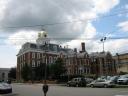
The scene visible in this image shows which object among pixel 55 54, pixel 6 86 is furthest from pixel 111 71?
pixel 6 86

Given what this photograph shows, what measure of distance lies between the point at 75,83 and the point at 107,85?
34.0 feet

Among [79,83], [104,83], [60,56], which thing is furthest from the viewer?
[60,56]

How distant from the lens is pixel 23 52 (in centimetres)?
13500

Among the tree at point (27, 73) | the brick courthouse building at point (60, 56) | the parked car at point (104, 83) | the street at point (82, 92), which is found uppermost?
the brick courthouse building at point (60, 56)

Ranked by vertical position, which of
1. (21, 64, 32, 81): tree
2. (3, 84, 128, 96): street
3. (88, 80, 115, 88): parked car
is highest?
(21, 64, 32, 81): tree

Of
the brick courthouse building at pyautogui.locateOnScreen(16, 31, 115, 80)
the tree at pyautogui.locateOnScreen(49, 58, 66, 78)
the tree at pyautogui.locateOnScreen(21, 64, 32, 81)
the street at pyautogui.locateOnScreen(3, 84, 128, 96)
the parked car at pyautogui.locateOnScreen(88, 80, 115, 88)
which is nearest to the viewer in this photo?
the street at pyautogui.locateOnScreen(3, 84, 128, 96)

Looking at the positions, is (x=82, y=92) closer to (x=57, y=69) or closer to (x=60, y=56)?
(x=57, y=69)

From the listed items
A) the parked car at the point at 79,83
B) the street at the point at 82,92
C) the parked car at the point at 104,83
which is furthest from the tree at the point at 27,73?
the street at the point at 82,92

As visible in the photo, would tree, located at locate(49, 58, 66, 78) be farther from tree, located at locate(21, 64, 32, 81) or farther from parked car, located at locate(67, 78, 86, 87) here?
parked car, located at locate(67, 78, 86, 87)

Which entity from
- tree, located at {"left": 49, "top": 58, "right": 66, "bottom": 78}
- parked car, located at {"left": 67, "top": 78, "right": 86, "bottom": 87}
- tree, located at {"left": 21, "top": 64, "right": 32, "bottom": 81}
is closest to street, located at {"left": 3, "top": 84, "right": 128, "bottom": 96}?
parked car, located at {"left": 67, "top": 78, "right": 86, "bottom": 87}

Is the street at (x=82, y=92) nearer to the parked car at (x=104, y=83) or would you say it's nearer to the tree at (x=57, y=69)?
the parked car at (x=104, y=83)

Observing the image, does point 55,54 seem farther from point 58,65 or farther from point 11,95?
point 11,95

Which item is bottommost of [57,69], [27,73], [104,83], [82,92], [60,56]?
[82,92]

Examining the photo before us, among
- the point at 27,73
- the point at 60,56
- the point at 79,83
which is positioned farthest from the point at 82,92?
the point at 60,56
